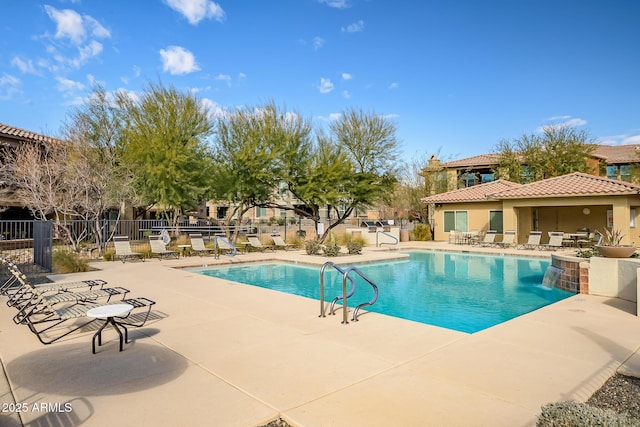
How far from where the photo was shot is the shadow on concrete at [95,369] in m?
3.88

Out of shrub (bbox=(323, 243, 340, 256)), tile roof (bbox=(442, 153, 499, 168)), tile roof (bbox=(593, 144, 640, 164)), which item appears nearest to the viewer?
shrub (bbox=(323, 243, 340, 256))

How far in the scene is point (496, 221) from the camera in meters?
25.2

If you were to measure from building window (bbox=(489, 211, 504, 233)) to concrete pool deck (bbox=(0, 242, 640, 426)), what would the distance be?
19.0 meters

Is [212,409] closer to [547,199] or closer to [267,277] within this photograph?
[267,277]

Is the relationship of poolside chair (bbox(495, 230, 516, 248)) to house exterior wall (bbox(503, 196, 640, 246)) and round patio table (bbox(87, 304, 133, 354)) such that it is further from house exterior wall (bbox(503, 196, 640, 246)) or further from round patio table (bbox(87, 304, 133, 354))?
round patio table (bbox(87, 304, 133, 354))

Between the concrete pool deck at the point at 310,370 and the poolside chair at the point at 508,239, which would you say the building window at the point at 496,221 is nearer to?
the poolside chair at the point at 508,239

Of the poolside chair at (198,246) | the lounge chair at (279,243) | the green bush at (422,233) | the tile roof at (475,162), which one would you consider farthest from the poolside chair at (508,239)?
the poolside chair at (198,246)

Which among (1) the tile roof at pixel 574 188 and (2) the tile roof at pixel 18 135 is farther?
(2) the tile roof at pixel 18 135

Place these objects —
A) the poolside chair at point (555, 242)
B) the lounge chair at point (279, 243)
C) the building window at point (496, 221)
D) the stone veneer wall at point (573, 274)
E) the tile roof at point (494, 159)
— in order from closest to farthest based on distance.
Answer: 1. the stone veneer wall at point (573, 274)
2. the poolside chair at point (555, 242)
3. the lounge chair at point (279, 243)
4. the building window at point (496, 221)
5. the tile roof at point (494, 159)

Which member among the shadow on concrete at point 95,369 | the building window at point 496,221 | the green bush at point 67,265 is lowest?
the shadow on concrete at point 95,369

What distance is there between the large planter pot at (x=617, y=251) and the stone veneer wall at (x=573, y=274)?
1.82ft

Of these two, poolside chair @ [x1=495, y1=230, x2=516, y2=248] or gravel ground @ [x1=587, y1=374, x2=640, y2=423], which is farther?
poolside chair @ [x1=495, y1=230, x2=516, y2=248]

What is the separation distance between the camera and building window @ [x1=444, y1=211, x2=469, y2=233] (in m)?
26.7

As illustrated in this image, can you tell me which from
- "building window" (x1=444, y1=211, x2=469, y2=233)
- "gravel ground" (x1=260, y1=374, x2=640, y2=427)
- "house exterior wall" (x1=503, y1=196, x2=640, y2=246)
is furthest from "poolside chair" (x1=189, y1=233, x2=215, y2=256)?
"building window" (x1=444, y1=211, x2=469, y2=233)
